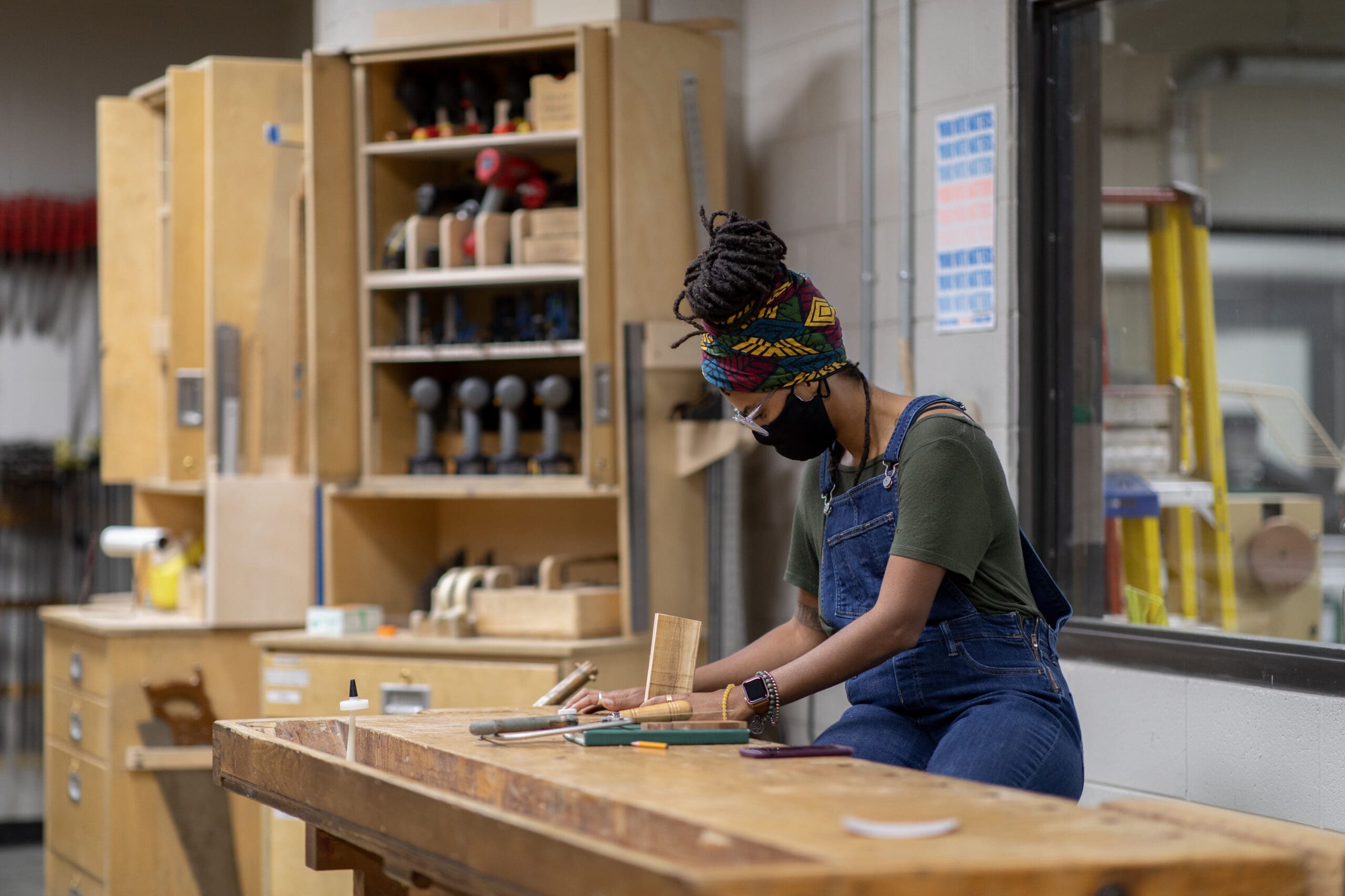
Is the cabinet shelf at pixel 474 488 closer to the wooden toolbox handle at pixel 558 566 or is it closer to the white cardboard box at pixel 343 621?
the wooden toolbox handle at pixel 558 566

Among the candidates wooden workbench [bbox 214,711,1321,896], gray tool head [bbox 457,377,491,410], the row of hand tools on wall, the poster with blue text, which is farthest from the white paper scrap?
the row of hand tools on wall

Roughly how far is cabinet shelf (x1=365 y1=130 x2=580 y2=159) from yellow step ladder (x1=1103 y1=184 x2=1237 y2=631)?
142cm

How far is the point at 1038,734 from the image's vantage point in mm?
2035

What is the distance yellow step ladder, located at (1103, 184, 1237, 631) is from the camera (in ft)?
11.3

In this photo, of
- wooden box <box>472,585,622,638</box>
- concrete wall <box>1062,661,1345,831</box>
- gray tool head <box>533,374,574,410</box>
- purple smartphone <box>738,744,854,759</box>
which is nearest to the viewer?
purple smartphone <box>738,744,854,759</box>

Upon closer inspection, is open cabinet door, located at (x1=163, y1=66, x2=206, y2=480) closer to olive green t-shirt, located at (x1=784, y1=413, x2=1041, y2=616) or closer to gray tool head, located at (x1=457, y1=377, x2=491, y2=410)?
gray tool head, located at (x1=457, y1=377, x2=491, y2=410)

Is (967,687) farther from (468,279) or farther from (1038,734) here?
(468,279)

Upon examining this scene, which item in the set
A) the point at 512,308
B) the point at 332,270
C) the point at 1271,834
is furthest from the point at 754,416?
the point at 332,270

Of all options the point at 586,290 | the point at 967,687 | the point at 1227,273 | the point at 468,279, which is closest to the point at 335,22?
Result: the point at 468,279

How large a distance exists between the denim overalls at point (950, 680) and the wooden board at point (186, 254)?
2.65m

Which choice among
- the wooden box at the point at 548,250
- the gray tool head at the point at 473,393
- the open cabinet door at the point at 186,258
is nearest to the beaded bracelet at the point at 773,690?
the wooden box at the point at 548,250

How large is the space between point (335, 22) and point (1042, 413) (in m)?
2.57

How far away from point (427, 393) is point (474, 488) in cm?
33

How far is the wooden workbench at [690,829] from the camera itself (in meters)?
1.28
